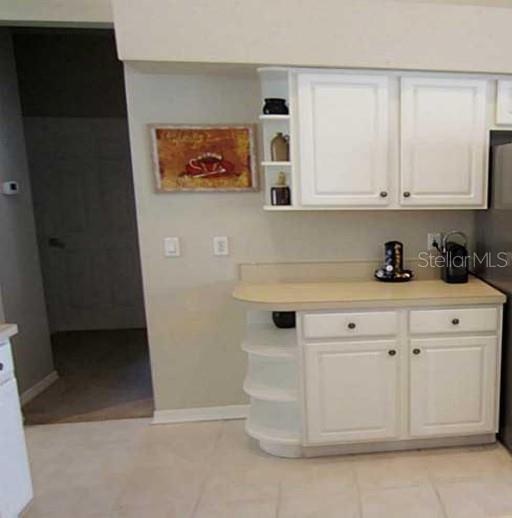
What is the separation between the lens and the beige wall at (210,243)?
2.46 meters

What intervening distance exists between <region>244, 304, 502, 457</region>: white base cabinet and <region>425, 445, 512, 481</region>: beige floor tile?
4.1 inches

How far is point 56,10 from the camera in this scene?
2359mm

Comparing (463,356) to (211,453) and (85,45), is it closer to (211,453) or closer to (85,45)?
(211,453)

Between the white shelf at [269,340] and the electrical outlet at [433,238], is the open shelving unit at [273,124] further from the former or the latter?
the electrical outlet at [433,238]

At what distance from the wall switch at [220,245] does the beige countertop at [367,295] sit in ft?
0.89

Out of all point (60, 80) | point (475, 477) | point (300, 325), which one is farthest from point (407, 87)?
point (60, 80)

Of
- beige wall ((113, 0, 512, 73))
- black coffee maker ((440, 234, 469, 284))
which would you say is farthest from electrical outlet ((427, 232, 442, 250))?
beige wall ((113, 0, 512, 73))

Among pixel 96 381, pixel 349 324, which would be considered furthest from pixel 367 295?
pixel 96 381

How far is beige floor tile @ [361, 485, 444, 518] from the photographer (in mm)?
1835

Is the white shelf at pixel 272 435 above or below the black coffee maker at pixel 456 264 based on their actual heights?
below

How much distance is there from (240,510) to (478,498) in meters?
1.10

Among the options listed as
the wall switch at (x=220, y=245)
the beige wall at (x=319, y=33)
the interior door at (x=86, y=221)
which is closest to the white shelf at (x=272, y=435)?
the wall switch at (x=220, y=245)

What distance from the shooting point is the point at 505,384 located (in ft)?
7.27

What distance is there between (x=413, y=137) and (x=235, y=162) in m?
1.02
